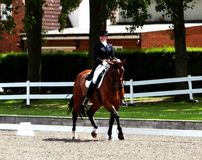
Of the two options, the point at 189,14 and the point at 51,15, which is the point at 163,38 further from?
the point at 51,15

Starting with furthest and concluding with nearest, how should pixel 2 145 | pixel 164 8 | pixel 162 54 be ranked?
pixel 162 54 → pixel 164 8 → pixel 2 145

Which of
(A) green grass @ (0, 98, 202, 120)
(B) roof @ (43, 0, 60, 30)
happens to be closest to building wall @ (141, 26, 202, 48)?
(A) green grass @ (0, 98, 202, 120)

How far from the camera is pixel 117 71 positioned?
1625cm

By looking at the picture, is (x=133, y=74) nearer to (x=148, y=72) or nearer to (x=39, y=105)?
(x=148, y=72)

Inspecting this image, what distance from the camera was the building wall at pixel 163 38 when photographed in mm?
41188

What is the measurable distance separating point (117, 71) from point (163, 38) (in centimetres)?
Result: 2600

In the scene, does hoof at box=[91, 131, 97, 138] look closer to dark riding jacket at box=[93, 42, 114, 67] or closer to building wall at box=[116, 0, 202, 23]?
dark riding jacket at box=[93, 42, 114, 67]

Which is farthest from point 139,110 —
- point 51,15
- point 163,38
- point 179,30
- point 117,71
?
point 51,15

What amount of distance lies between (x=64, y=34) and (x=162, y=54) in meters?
11.2

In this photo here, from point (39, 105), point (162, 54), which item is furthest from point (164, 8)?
point (39, 105)

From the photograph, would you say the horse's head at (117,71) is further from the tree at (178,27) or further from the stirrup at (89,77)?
the tree at (178,27)

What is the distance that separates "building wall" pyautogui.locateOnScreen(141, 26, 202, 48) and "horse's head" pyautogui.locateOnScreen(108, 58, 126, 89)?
24.5 metres

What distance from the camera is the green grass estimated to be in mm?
21734

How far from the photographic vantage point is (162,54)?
110 feet
